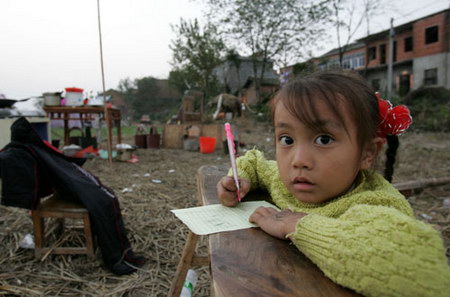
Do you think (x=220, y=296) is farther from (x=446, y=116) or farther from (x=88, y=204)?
(x=446, y=116)

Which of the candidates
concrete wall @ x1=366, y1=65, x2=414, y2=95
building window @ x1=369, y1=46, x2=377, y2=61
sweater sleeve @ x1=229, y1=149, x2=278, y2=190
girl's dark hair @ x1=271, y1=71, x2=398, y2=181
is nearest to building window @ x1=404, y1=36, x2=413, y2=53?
concrete wall @ x1=366, y1=65, x2=414, y2=95

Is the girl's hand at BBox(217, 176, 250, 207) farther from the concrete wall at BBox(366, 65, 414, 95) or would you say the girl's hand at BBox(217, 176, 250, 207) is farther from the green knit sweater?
the concrete wall at BBox(366, 65, 414, 95)

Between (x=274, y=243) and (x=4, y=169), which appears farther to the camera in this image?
(x=4, y=169)

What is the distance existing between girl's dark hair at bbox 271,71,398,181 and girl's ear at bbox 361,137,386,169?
0.05 meters

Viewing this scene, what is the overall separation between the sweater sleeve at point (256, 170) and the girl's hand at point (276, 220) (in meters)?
0.45

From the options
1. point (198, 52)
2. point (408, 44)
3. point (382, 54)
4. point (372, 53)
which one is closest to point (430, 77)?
point (408, 44)

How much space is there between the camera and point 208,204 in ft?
4.60

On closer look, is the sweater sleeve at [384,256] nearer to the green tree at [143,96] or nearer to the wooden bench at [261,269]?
the wooden bench at [261,269]

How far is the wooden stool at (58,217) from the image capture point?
2482mm

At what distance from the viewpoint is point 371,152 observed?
1.14 m

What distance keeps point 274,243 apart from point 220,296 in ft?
0.99

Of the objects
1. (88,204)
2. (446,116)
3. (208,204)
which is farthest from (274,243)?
(446,116)

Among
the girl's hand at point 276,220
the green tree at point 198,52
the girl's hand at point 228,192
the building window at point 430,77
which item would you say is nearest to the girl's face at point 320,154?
the girl's hand at point 276,220

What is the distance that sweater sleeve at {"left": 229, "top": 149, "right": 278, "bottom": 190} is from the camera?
151cm
